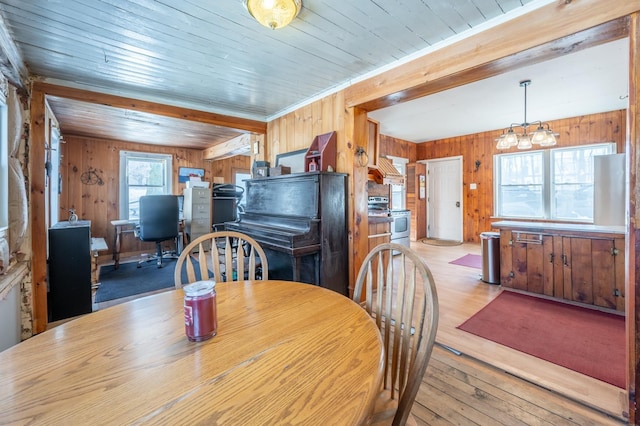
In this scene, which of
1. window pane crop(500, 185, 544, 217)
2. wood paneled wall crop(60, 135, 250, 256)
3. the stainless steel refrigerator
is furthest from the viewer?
window pane crop(500, 185, 544, 217)

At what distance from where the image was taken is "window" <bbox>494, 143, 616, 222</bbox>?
15.3ft

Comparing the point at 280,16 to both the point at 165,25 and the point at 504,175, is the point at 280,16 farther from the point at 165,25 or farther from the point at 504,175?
the point at 504,175

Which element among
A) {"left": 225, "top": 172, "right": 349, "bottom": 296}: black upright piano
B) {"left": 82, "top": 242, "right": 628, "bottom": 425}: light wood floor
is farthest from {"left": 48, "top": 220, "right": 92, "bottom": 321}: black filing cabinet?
{"left": 82, "top": 242, "right": 628, "bottom": 425}: light wood floor

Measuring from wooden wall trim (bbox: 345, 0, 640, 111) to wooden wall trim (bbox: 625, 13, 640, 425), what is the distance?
167mm

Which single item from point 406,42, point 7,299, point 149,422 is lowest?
point 7,299

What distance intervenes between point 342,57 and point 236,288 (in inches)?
80.2

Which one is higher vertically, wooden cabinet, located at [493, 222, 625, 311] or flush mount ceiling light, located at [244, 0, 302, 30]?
flush mount ceiling light, located at [244, 0, 302, 30]

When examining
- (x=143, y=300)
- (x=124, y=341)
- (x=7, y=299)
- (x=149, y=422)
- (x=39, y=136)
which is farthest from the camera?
(x=39, y=136)

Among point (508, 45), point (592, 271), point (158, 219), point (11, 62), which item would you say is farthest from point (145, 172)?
point (592, 271)

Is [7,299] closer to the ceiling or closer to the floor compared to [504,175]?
closer to the floor

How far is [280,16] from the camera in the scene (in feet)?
5.25

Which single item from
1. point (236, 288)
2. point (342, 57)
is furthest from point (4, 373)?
point (342, 57)

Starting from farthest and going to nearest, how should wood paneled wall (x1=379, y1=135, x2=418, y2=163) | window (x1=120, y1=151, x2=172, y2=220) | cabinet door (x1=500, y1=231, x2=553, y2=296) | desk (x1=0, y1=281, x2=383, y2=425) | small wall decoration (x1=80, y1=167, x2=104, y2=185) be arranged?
wood paneled wall (x1=379, y1=135, x2=418, y2=163) → window (x1=120, y1=151, x2=172, y2=220) → small wall decoration (x1=80, y1=167, x2=104, y2=185) → cabinet door (x1=500, y1=231, x2=553, y2=296) → desk (x1=0, y1=281, x2=383, y2=425)

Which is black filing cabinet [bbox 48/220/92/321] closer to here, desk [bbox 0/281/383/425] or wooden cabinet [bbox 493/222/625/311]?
desk [bbox 0/281/383/425]
